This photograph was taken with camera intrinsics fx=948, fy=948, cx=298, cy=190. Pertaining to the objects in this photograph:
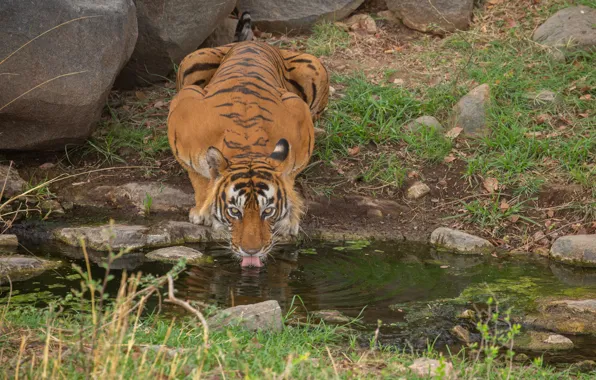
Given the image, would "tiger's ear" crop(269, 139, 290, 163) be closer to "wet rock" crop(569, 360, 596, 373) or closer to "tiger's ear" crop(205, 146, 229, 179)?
"tiger's ear" crop(205, 146, 229, 179)

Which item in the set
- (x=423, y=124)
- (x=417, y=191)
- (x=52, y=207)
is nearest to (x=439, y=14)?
(x=423, y=124)

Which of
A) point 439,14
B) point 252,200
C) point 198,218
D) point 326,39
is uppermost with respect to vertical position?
point 439,14

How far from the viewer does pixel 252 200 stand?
20.9 feet

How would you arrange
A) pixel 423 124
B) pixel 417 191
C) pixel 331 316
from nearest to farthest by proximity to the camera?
1. pixel 331 316
2. pixel 417 191
3. pixel 423 124

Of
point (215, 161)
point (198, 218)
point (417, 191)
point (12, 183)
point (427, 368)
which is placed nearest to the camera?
point (427, 368)

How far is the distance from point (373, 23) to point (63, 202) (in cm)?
427

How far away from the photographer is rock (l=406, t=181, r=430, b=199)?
7.93 m

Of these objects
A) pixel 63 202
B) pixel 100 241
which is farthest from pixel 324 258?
pixel 63 202

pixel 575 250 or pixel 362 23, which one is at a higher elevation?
pixel 362 23

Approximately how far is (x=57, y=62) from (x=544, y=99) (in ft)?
14.4

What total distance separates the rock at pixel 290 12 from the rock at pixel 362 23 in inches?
8.3

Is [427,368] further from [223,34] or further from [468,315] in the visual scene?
[223,34]

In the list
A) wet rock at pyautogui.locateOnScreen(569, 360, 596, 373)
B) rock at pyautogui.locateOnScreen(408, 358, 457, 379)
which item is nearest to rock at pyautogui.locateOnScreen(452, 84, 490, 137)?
wet rock at pyautogui.locateOnScreen(569, 360, 596, 373)

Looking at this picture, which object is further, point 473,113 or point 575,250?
point 473,113
